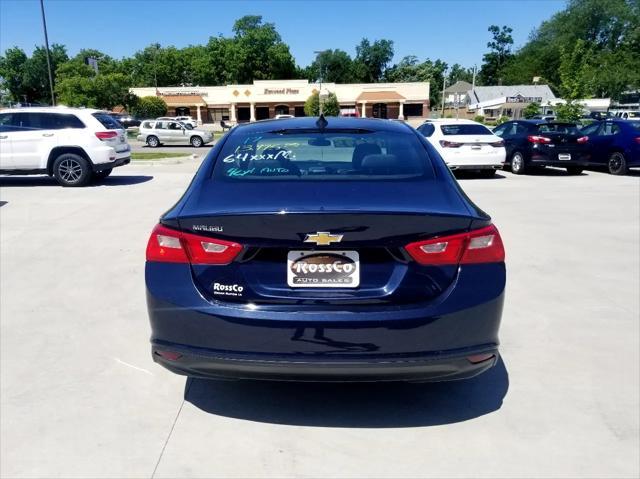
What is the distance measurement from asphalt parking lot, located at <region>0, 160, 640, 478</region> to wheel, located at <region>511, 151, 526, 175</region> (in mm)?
10566

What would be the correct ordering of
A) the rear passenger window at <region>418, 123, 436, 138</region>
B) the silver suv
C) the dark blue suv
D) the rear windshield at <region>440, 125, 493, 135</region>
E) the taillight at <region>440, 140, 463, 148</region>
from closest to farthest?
the taillight at <region>440, 140, 463, 148</region> < the rear windshield at <region>440, 125, 493, 135</region> < the rear passenger window at <region>418, 123, 436, 138</region> < the dark blue suv < the silver suv

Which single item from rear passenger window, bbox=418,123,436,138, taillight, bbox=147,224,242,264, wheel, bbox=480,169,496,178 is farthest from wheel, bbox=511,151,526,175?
taillight, bbox=147,224,242,264

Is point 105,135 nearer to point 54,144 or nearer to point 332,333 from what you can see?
point 54,144

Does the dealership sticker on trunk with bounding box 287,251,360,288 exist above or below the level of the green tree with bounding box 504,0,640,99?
below

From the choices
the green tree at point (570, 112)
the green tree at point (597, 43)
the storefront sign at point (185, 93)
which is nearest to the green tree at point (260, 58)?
the storefront sign at point (185, 93)

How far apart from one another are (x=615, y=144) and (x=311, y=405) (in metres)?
15.5

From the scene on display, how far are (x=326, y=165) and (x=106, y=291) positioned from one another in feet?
9.64

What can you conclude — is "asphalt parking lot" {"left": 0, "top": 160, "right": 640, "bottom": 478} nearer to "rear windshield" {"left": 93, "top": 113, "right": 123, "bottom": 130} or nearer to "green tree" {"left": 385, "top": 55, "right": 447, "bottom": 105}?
"rear windshield" {"left": 93, "top": 113, "right": 123, "bottom": 130}

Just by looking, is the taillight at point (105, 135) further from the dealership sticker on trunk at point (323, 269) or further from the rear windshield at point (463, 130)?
the dealership sticker on trunk at point (323, 269)

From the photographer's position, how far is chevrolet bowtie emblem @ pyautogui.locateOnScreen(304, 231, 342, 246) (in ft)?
8.39

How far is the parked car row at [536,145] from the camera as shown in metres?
14.1

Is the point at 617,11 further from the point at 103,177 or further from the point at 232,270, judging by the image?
the point at 232,270

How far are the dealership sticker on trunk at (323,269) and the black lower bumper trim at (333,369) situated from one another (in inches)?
15.0

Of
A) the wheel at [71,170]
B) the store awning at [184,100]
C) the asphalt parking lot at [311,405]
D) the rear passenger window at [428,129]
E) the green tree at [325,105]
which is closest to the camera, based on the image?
the asphalt parking lot at [311,405]
